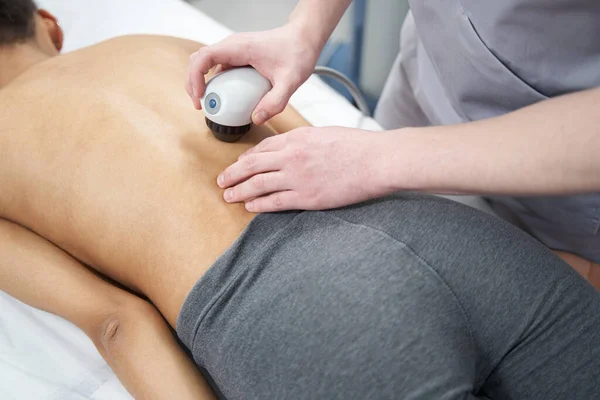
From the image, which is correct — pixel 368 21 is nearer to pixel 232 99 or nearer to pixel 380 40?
pixel 380 40

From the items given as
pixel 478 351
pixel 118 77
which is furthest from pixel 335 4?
pixel 478 351

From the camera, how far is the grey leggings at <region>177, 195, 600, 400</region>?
690 millimetres

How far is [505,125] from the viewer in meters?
0.76

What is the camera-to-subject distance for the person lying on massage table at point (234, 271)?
704 mm

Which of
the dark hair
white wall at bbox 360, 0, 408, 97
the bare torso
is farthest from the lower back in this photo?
white wall at bbox 360, 0, 408, 97

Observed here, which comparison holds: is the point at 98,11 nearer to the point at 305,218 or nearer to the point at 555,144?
the point at 305,218

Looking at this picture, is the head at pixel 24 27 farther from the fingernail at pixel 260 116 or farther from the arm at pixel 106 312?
the fingernail at pixel 260 116

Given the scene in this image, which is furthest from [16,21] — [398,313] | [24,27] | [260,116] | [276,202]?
[398,313]

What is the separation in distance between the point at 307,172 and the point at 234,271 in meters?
0.17

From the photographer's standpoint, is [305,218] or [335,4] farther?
[335,4]

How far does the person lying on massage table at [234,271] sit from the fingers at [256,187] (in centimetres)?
2

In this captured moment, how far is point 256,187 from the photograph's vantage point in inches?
33.3

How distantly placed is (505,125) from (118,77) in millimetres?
Result: 637

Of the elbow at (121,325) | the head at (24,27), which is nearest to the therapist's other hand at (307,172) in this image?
the elbow at (121,325)
